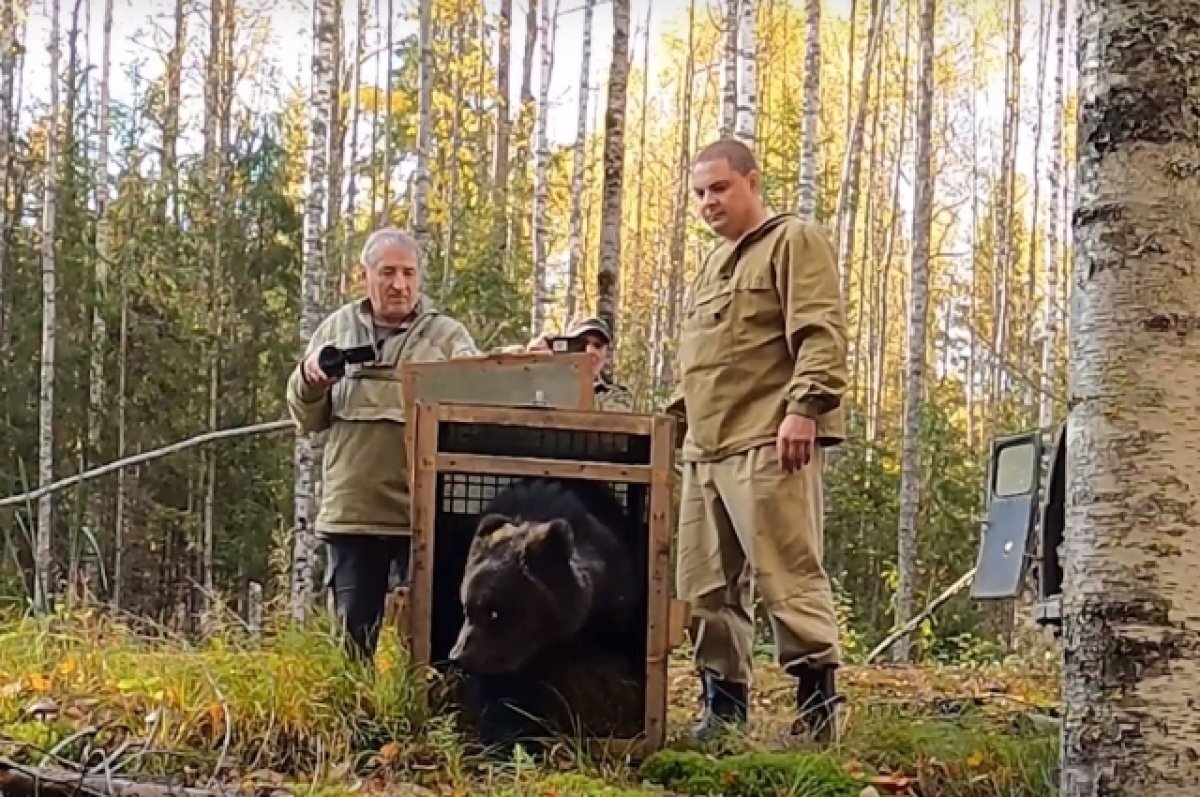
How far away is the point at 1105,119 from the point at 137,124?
1897 centimetres

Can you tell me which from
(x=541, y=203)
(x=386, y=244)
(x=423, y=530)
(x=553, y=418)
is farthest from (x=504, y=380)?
(x=541, y=203)

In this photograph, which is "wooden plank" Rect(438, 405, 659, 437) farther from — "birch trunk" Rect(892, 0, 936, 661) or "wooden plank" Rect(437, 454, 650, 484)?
"birch trunk" Rect(892, 0, 936, 661)

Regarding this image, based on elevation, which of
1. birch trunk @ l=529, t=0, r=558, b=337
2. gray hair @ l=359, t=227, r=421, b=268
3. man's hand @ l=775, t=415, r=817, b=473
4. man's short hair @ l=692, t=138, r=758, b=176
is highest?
birch trunk @ l=529, t=0, r=558, b=337

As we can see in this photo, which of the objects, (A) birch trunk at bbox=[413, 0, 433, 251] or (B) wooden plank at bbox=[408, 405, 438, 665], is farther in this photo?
(A) birch trunk at bbox=[413, 0, 433, 251]

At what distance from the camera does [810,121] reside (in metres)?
13.6

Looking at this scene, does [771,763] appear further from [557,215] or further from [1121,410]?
[557,215]

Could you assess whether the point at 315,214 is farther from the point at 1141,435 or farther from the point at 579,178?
the point at 1141,435

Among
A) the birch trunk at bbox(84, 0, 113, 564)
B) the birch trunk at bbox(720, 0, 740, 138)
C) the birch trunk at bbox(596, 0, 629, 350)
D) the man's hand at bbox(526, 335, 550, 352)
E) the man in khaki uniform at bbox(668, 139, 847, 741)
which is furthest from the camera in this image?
the birch trunk at bbox(84, 0, 113, 564)

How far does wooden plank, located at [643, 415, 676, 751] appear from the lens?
3.79 m

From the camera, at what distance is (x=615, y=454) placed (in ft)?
12.9

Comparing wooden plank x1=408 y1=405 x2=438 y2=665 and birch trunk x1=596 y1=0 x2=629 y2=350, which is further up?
birch trunk x1=596 y1=0 x2=629 y2=350

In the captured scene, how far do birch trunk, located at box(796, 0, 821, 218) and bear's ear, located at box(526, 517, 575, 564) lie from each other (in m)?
9.21

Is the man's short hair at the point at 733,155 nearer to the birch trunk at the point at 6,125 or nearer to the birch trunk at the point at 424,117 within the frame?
the birch trunk at the point at 424,117

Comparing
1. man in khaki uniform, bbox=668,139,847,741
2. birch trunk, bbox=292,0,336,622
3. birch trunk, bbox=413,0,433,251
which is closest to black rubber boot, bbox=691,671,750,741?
man in khaki uniform, bbox=668,139,847,741
